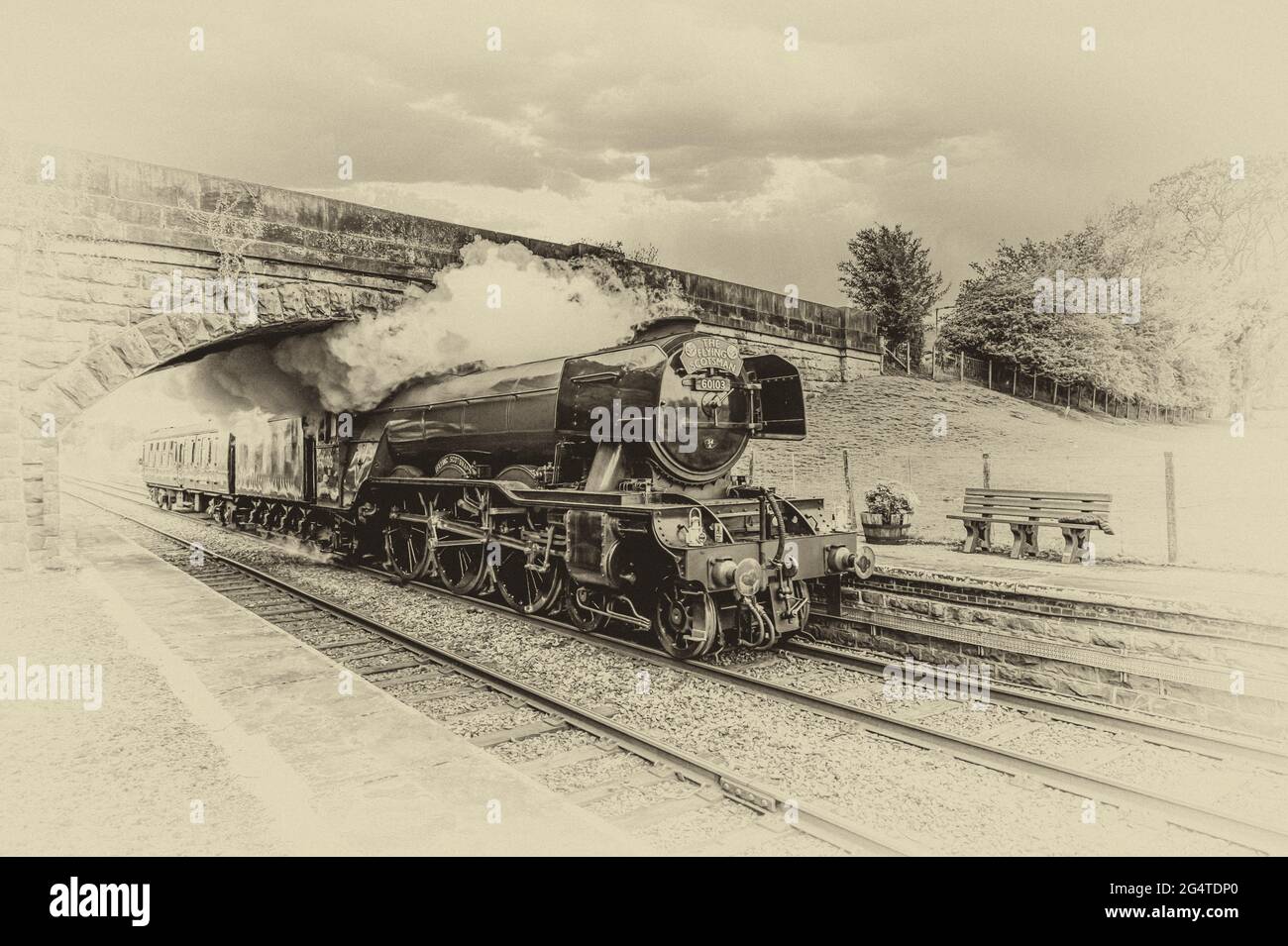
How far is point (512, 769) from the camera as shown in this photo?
168 inches

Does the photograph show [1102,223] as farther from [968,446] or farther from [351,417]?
[351,417]

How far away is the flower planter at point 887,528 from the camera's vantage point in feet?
45.0

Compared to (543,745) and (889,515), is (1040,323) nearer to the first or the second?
(889,515)

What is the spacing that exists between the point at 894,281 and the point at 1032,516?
1792 centimetres

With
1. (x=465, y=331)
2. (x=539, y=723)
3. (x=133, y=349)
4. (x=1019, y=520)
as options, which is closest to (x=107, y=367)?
(x=133, y=349)

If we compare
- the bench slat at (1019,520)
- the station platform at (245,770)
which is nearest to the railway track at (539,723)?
the station platform at (245,770)

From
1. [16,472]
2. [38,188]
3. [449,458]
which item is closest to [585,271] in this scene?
[449,458]

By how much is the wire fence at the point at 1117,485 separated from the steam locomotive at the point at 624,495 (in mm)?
4148

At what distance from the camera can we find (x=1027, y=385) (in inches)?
952

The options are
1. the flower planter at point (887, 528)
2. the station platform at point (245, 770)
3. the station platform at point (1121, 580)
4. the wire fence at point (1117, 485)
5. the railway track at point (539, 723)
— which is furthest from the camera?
the flower planter at point (887, 528)

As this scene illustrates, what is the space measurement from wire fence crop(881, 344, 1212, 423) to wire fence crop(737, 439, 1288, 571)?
80.9 inches

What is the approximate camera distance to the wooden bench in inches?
432

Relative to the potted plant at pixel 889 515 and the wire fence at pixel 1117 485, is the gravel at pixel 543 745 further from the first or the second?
the potted plant at pixel 889 515

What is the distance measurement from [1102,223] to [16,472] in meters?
24.9
